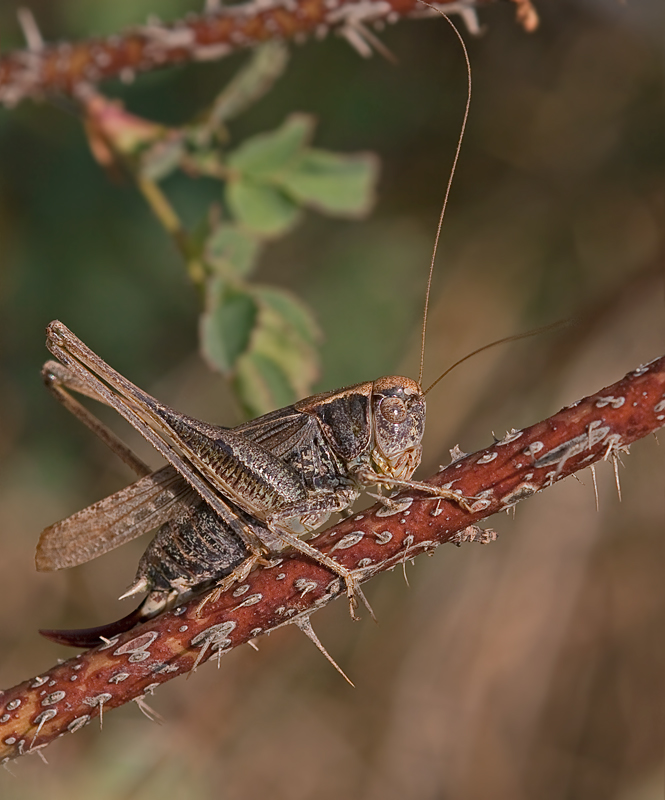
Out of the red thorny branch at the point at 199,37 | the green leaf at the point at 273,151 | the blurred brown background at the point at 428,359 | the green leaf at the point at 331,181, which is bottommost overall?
the blurred brown background at the point at 428,359

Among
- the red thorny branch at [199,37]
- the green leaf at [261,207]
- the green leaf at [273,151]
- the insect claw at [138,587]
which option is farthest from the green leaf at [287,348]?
the red thorny branch at [199,37]

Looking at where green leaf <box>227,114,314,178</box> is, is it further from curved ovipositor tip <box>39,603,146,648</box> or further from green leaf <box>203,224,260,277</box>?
curved ovipositor tip <box>39,603,146,648</box>

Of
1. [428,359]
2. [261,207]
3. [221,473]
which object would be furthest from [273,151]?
[428,359]

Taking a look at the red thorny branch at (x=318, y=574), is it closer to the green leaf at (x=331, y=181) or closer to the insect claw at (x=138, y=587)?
the insect claw at (x=138, y=587)

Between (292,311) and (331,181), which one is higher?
(331,181)

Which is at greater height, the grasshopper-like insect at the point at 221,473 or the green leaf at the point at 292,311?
the green leaf at the point at 292,311

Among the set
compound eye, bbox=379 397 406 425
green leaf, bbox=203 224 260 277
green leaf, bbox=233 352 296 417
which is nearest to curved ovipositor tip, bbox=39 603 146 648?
green leaf, bbox=233 352 296 417

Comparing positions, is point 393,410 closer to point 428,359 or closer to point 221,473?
point 221,473
